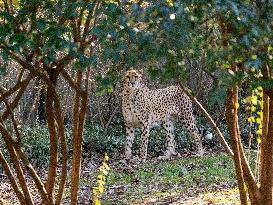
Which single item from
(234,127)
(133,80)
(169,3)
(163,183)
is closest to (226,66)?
(169,3)

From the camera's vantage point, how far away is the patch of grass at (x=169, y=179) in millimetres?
8148

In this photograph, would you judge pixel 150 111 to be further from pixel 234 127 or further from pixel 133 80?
pixel 234 127

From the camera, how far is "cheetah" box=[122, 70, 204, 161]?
468 inches

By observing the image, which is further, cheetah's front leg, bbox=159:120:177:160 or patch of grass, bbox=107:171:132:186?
cheetah's front leg, bbox=159:120:177:160

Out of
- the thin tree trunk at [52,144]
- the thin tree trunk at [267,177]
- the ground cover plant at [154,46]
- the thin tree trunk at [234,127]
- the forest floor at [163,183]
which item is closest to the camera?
the ground cover plant at [154,46]

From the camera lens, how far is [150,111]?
40.2 feet

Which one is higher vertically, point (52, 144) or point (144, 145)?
point (52, 144)

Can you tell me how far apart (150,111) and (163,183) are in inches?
133

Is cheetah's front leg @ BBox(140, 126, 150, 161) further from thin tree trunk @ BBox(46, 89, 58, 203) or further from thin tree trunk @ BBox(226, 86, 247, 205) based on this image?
thin tree trunk @ BBox(46, 89, 58, 203)

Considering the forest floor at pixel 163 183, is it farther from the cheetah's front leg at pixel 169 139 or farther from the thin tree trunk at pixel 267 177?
the thin tree trunk at pixel 267 177

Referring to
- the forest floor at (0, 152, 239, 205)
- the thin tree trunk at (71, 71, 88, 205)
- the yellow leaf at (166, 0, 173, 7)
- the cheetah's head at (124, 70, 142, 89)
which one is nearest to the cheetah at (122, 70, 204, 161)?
the cheetah's head at (124, 70, 142, 89)

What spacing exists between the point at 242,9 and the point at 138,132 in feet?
38.4

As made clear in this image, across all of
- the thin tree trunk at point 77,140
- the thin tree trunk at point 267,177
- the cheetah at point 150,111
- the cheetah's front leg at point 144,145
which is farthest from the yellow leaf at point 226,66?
the cheetah's front leg at point 144,145

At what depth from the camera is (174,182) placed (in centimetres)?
905
